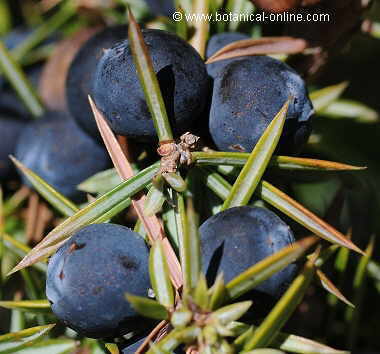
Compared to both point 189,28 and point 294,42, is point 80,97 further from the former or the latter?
point 294,42

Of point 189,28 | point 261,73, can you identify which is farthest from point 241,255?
point 189,28

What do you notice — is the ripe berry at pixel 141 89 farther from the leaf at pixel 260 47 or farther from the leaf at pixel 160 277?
the leaf at pixel 160 277

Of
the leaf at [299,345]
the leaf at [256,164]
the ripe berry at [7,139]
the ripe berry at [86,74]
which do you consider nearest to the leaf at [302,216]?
the leaf at [256,164]

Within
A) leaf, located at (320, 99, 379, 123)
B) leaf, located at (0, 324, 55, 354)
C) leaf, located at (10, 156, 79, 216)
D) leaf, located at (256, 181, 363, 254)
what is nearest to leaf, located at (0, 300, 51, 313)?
leaf, located at (0, 324, 55, 354)

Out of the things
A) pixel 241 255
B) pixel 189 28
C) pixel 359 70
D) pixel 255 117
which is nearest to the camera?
pixel 241 255

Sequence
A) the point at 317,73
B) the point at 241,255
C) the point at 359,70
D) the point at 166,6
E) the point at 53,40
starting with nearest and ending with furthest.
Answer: the point at 241,255 → the point at 317,73 → the point at 166,6 → the point at 53,40 → the point at 359,70

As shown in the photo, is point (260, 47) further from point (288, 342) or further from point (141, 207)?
point (288, 342)

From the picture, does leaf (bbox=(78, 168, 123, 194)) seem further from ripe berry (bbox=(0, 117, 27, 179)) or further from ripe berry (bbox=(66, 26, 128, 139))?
ripe berry (bbox=(0, 117, 27, 179))

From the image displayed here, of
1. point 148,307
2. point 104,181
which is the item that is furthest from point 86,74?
point 148,307
